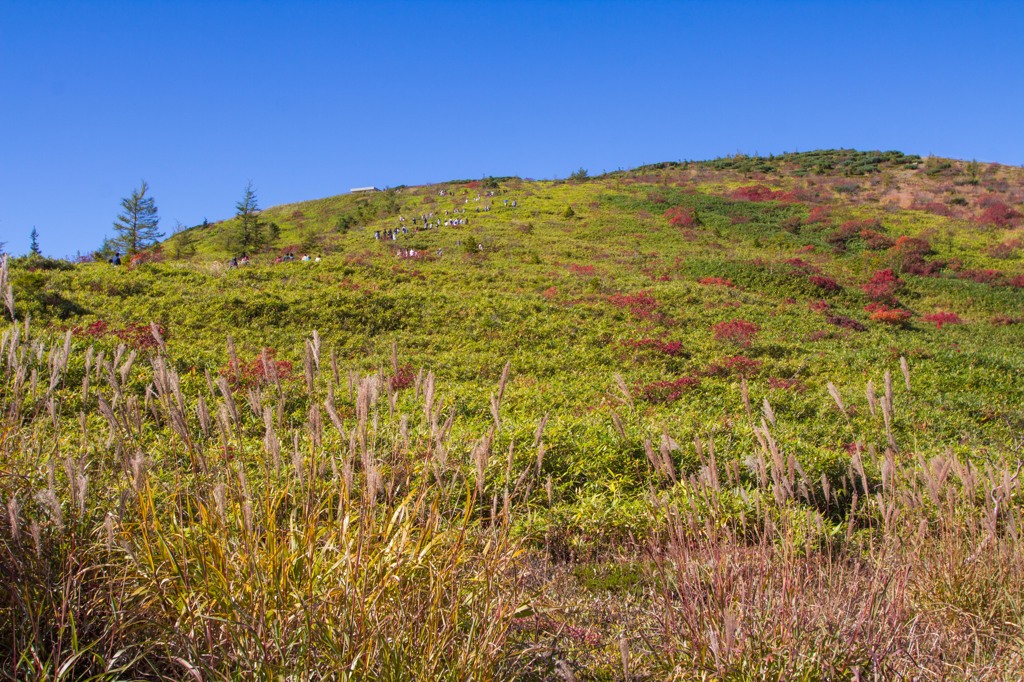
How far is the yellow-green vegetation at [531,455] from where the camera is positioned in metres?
2.37

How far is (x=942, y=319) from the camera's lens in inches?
823

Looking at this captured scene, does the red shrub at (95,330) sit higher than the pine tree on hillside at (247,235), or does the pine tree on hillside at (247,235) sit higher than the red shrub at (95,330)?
the pine tree on hillside at (247,235)

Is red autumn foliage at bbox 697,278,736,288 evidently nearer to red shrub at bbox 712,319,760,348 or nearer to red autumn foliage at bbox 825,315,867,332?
red autumn foliage at bbox 825,315,867,332

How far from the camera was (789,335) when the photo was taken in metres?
16.4

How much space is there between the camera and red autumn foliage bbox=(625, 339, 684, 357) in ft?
46.9

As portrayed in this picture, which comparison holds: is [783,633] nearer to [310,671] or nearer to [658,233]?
[310,671]

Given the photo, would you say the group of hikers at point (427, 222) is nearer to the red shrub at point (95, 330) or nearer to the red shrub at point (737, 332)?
the red shrub at point (737, 332)

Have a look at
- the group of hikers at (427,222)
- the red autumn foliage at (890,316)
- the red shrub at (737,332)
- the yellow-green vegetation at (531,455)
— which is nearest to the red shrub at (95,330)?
the yellow-green vegetation at (531,455)

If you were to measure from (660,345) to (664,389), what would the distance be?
3216 mm

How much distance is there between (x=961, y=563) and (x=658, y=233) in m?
34.6

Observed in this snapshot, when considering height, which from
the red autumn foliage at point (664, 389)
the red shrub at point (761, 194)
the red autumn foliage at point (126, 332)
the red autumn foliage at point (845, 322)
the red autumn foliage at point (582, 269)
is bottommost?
the red autumn foliage at point (664, 389)

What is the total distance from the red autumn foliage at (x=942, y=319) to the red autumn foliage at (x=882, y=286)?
6.07 feet

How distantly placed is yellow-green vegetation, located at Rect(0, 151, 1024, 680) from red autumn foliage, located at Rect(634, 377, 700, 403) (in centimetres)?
6

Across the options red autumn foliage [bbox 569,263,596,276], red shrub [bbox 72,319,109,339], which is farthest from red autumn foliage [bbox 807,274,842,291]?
red shrub [bbox 72,319,109,339]
